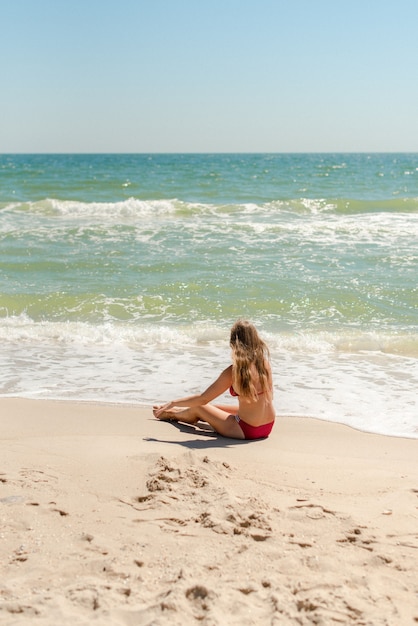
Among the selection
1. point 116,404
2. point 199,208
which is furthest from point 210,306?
point 199,208

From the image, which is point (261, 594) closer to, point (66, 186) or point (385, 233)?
point (385, 233)

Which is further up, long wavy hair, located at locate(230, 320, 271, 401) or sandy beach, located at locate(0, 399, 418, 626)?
long wavy hair, located at locate(230, 320, 271, 401)

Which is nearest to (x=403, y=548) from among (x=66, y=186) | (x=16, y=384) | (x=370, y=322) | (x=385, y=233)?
(x=16, y=384)

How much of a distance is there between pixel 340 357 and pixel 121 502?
14.6 feet

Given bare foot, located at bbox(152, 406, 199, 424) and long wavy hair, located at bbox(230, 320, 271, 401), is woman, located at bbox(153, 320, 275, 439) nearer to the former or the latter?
long wavy hair, located at bbox(230, 320, 271, 401)

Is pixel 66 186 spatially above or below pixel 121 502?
above

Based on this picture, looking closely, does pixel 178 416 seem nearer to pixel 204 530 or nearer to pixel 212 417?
pixel 212 417

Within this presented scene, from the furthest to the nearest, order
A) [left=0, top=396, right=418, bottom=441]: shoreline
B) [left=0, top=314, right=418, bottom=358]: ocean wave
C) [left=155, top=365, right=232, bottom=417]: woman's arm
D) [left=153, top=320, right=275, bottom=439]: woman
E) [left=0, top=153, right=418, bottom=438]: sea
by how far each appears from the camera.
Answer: [left=0, top=314, right=418, bottom=358]: ocean wave < [left=0, top=153, right=418, bottom=438]: sea < [left=0, top=396, right=418, bottom=441]: shoreline < [left=155, top=365, right=232, bottom=417]: woman's arm < [left=153, top=320, right=275, bottom=439]: woman

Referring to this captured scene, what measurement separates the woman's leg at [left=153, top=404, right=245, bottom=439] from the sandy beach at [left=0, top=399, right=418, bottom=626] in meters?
0.12

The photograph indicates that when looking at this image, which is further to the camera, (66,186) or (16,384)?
(66,186)

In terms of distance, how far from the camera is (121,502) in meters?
3.86

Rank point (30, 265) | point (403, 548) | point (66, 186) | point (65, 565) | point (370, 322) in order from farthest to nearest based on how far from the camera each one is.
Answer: point (66, 186) < point (30, 265) < point (370, 322) < point (403, 548) < point (65, 565)

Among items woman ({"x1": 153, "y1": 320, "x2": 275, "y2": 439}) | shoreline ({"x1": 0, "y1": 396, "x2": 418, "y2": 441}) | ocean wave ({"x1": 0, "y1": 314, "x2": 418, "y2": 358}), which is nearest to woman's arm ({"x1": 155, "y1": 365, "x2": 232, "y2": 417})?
woman ({"x1": 153, "y1": 320, "x2": 275, "y2": 439})

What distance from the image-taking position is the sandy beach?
288cm
